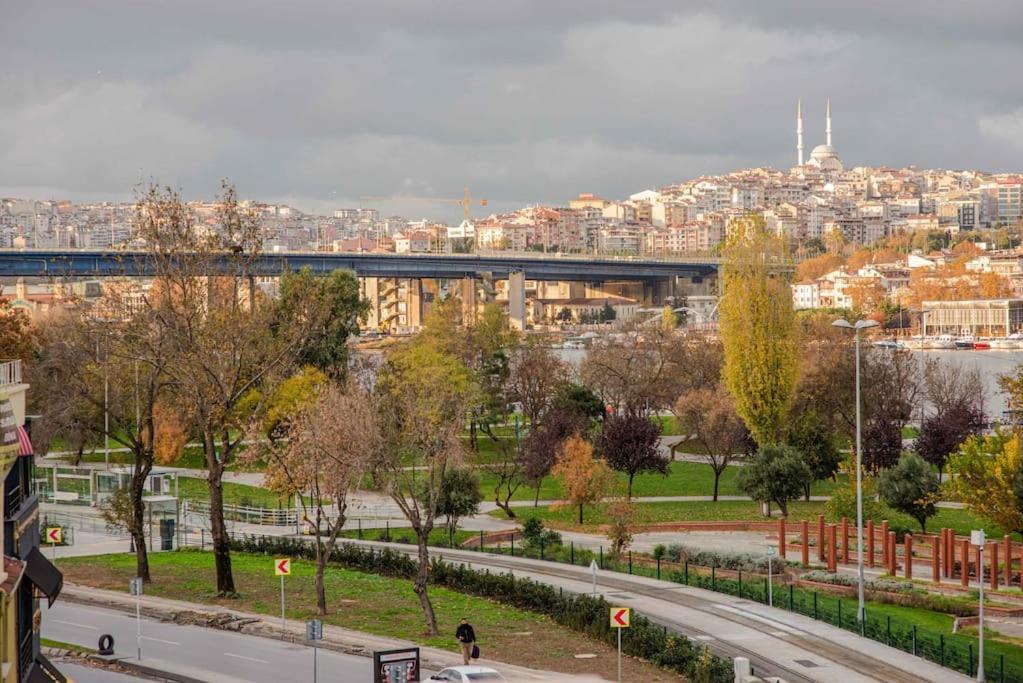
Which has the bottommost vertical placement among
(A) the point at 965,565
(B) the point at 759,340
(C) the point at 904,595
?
(C) the point at 904,595

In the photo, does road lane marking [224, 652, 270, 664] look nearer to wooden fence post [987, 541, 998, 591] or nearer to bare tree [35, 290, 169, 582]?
bare tree [35, 290, 169, 582]

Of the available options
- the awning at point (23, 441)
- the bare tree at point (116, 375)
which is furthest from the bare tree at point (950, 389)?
the awning at point (23, 441)

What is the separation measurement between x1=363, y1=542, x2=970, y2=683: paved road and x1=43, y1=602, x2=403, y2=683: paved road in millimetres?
7543

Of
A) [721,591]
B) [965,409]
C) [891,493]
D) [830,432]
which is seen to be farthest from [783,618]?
[965,409]

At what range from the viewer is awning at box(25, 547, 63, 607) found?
24.9 meters

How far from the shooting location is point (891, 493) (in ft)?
152

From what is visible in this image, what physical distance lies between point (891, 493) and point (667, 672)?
20270mm

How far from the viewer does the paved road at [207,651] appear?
94.8 feet

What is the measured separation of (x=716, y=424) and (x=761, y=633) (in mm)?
30131

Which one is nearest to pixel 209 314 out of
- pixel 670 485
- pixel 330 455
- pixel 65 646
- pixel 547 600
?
pixel 330 455

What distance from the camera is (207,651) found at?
31.5 metres

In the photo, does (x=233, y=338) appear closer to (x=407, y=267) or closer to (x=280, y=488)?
(x=280, y=488)

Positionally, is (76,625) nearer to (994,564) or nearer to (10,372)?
(10,372)

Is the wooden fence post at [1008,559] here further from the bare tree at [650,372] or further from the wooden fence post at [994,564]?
the bare tree at [650,372]
